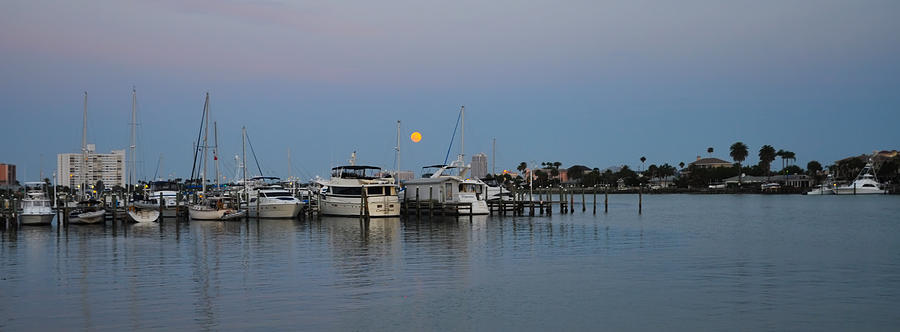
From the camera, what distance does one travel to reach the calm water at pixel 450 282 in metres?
17.1

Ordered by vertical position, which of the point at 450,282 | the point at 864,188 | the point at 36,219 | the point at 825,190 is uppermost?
the point at 864,188

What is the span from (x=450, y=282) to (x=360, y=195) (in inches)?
1370

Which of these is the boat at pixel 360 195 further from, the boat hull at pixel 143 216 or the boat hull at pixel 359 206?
the boat hull at pixel 143 216

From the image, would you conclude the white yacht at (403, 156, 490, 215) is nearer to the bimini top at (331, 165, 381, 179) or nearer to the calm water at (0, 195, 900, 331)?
the bimini top at (331, 165, 381, 179)

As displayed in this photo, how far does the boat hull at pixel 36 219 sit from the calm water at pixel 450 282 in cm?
1034

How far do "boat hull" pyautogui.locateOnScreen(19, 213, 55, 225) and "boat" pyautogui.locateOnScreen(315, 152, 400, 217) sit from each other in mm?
18619

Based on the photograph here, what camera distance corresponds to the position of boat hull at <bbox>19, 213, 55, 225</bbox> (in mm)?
51000

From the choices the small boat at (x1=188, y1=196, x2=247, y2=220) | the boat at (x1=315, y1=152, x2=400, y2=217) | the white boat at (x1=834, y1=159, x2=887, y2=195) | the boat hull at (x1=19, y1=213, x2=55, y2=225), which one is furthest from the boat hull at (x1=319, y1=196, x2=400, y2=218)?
the white boat at (x1=834, y1=159, x2=887, y2=195)

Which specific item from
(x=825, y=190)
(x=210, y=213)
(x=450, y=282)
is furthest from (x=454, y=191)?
(x=825, y=190)

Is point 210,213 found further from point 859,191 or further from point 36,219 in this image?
point 859,191

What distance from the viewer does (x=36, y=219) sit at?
51031 millimetres

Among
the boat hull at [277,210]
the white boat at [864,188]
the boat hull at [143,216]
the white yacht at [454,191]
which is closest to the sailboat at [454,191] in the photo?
the white yacht at [454,191]

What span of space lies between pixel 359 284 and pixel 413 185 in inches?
1578

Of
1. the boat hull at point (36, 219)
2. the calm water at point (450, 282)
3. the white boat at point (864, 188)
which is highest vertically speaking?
the white boat at point (864, 188)
